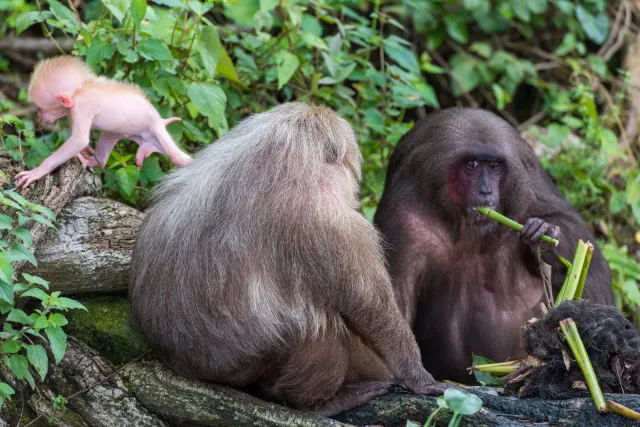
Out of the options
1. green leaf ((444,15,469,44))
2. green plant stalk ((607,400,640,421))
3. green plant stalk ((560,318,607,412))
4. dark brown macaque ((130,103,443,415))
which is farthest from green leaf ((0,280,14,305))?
green leaf ((444,15,469,44))

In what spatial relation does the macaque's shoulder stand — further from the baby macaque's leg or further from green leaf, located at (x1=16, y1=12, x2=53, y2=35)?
green leaf, located at (x1=16, y1=12, x2=53, y2=35)

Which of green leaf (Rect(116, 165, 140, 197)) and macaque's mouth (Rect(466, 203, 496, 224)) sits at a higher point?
macaque's mouth (Rect(466, 203, 496, 224))

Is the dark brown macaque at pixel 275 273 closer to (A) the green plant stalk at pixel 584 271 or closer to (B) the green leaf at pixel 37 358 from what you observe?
(B) the green leaf at pixel 37 358

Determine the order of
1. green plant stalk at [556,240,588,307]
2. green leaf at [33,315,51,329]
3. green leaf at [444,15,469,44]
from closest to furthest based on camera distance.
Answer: green leaf at [33,315,51,329]
green plant stalk at [556,240,588,307]
green leaf at [444,15,469,44]

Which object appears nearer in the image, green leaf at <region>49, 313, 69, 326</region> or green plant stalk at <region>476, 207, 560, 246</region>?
green leaf at <region>49, 313, 69, 326</region>

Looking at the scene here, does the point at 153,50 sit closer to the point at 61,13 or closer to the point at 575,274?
the point at 61,13

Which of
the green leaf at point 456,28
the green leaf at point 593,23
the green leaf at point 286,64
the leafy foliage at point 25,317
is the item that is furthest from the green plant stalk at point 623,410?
the green leaf at point 593,23

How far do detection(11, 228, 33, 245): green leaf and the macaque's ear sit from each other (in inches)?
32.6

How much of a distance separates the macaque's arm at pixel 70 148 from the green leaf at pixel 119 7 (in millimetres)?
704

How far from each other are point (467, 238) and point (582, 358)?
1.66 m

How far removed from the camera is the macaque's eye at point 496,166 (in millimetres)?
5703

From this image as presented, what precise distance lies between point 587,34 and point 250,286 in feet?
20.0

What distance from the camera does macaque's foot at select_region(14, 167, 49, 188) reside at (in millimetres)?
4809

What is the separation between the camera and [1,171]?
473 cm
